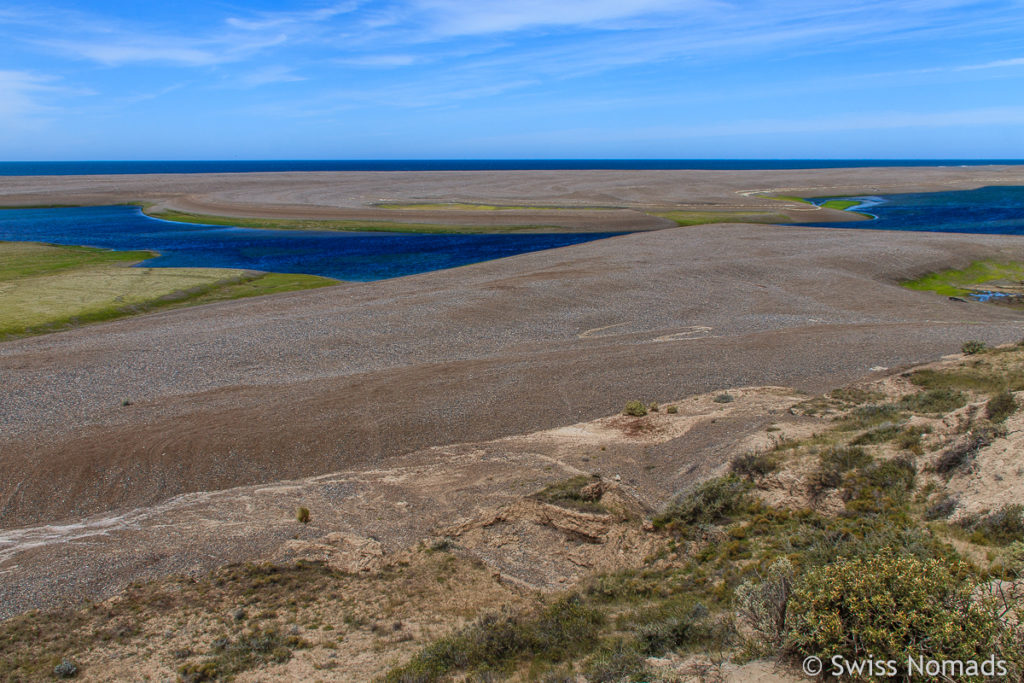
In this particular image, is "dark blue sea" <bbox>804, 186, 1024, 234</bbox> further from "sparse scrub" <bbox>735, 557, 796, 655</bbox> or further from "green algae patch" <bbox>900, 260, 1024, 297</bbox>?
"sparse scrub" <bbox>735, 557, 796, 655</bbox>

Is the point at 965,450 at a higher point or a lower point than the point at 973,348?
higher

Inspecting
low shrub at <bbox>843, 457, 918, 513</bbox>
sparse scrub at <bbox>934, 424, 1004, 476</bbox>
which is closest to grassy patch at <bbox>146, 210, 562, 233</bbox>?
low shrub at <bbox>843, 457, 918, 513</bbox>

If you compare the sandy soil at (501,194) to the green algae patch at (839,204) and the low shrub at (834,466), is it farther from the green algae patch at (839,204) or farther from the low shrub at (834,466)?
the low shrub at (834,466)

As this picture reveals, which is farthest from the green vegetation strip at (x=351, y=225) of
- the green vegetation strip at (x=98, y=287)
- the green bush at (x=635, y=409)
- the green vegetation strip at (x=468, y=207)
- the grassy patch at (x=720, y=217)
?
the green bush at (x=635, y=409)

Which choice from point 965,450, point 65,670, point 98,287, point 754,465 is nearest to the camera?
point 65,670

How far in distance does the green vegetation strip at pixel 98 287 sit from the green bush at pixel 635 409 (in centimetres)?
3005

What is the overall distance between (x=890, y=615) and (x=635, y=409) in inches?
522

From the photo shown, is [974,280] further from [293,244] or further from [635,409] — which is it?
[293,244]

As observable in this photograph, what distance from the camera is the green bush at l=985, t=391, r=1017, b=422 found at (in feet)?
44.6

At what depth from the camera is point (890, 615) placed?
7160 mm

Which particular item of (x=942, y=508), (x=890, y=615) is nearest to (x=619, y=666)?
(x=890, y=615)

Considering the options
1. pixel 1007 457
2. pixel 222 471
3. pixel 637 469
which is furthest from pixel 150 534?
pixel 1007 457

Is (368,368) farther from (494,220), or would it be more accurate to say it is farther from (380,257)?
(494,220)

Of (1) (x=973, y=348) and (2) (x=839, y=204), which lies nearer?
(1) (x=973, y=348)
